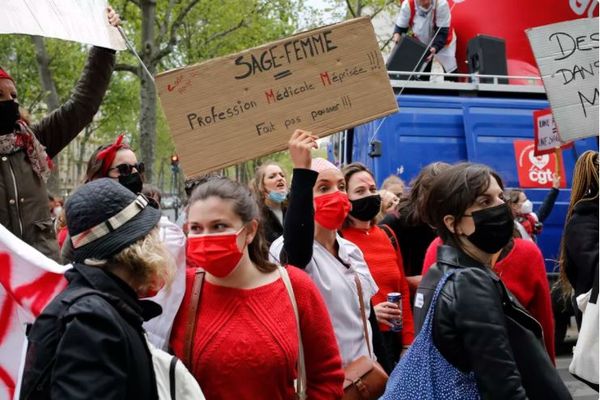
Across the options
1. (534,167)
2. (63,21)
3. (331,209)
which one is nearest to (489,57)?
(534,167)

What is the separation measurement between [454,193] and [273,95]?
2.90ft

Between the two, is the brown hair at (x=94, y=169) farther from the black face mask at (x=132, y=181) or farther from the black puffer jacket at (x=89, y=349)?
the black puffer jacket at (x=89, y=349)

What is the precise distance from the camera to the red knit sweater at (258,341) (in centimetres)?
297

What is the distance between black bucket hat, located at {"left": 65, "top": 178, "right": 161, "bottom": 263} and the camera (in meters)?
2.50

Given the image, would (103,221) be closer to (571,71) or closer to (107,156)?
(107,156)

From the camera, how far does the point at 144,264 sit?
2.52 m

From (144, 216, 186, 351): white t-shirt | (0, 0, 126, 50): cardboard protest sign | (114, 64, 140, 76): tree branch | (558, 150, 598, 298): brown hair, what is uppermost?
(0, 0, 126, 50): cardboard protest sign

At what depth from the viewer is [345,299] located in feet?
12.9

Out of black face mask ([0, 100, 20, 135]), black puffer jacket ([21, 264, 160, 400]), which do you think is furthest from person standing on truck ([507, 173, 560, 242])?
black puffer jacket ([21, 264, 160, 400])

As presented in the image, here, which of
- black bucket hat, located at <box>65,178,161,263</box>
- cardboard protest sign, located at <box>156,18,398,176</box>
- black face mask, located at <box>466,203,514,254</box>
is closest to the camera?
black bucket hat, located at <box>65,178,161,263</box>

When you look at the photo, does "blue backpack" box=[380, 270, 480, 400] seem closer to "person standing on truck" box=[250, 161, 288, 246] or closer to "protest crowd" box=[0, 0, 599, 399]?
"protest crowd" box=[0, 0, 599, 399]

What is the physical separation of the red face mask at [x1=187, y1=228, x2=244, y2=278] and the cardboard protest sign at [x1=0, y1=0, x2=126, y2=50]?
1034mm

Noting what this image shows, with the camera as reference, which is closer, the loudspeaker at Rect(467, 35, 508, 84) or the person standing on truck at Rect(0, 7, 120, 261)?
the person standing on truck at Rect(0, 7, 120, 261)

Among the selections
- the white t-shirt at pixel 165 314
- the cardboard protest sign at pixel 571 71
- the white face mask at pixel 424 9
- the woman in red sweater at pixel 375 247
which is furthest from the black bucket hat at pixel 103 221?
the white face mask at pixel 424 9
